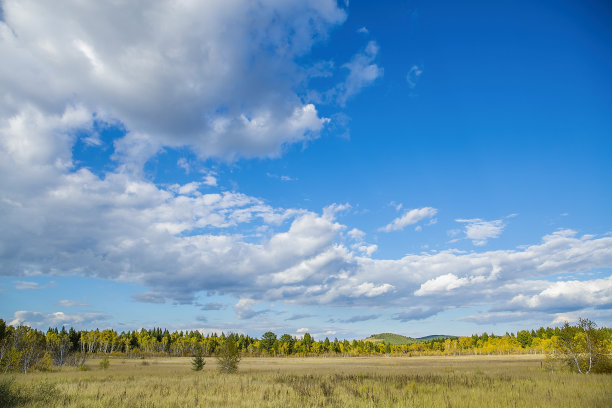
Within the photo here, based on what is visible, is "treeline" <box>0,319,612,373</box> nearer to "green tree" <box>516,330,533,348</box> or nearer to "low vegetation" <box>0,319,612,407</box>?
"green tree" <box>516,330,533,348</box>

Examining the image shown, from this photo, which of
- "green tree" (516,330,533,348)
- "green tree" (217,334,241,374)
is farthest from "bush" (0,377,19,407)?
"green tree" (516,330,533,348)

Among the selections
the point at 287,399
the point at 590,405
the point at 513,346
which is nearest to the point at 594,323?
the point at 590,405

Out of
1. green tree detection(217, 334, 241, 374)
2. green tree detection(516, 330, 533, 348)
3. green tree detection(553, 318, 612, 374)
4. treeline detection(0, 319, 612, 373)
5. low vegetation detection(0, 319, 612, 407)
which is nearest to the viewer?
low vegetation detection(0, 319, 612, 407)

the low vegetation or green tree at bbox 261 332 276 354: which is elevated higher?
the low vegetation

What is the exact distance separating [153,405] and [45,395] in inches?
249

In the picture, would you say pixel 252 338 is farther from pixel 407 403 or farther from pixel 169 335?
pixel 407 403

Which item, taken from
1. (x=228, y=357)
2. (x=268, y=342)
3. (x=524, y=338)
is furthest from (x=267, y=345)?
(x=228, y=357)

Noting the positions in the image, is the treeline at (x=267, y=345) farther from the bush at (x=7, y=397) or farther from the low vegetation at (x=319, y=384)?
the bush at (x=7, y=397)

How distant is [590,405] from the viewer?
12117 millimetres

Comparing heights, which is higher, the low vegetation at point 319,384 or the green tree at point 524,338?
the low vegetation at point 319,384

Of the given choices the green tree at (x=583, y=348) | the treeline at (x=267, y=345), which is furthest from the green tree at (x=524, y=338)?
the green tree at (x=583, y=348)

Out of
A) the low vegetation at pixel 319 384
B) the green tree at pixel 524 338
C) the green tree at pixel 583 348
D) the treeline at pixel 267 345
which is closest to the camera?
the low vegetation at pixel 319 384

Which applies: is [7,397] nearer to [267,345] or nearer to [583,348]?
[583,348]

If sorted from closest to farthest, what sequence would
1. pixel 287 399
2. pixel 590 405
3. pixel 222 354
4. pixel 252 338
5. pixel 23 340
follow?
pixel 590 405
pixel 287 399
pixel 222 354
pixel 23 340
pixel 252 338
